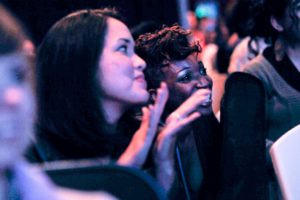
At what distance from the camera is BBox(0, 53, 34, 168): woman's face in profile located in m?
0.60

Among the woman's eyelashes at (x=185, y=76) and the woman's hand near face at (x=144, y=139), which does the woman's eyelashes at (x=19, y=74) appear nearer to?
the woman's hand near face at (x=144, y=139)

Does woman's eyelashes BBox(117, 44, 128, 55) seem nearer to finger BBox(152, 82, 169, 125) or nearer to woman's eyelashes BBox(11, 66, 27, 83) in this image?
finger BBox(152, 82, 169, 125)

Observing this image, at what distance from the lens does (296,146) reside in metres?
1.43

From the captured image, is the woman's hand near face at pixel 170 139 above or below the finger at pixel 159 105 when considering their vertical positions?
below

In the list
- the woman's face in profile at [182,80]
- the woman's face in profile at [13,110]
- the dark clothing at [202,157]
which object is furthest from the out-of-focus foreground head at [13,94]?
the woman's face in profile at [182,80]

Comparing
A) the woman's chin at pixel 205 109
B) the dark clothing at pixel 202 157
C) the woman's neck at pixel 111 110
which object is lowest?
the dark clothing at pixel 202 157

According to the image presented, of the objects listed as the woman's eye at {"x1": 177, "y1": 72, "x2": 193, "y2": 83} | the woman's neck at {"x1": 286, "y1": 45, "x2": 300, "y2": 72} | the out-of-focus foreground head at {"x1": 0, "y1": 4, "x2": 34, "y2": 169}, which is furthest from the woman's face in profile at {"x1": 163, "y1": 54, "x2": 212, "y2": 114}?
the out-of-focus foreground head at {"x1": 0, "y1": 4, "x2": 34, "y2": 169}

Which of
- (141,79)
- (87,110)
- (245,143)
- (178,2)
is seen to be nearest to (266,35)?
(178,2)

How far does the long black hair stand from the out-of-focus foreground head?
2.12ft

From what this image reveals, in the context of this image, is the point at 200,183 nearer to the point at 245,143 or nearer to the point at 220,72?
the point at 245,143

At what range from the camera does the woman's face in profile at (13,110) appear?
0.60 m

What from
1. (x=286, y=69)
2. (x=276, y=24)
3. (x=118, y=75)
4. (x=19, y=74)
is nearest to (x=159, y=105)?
(x=118, y=75)

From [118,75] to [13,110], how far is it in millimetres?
A: 725

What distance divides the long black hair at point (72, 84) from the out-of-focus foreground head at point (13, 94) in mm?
648
